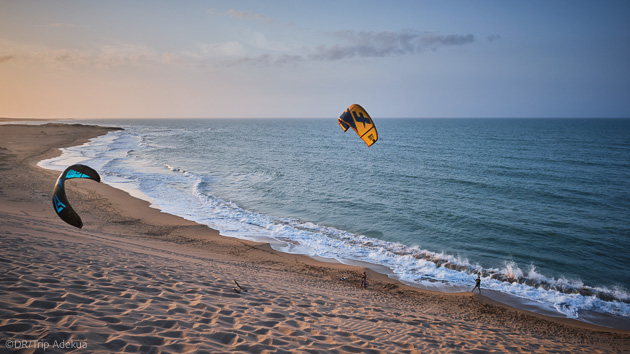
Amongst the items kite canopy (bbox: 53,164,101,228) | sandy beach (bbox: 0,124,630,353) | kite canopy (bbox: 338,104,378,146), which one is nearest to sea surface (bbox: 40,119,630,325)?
sandy beach (bbox: 0,124,630,353)

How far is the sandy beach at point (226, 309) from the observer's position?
5.16 metres

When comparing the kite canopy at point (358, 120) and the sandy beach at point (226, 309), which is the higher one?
the kite canopy at point (358, 120)

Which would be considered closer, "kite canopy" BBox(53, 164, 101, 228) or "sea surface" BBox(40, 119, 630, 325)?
"kite canopy" BBox(53, 164, 101, 228)

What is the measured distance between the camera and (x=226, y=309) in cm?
687

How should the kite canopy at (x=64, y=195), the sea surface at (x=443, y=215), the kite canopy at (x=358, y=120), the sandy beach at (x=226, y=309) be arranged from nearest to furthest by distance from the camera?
the sandy beach at (x=226, y=309)
the kite canopy at (x=64, y=195)
the kite canopy at (x=358, y=120)
the sea surface at (x=443, y=215)

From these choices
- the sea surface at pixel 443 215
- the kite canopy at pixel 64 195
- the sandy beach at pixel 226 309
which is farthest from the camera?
the sea surface at pixel 443 215

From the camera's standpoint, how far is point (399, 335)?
719cm

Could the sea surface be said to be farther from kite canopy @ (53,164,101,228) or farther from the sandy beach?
kite canopy @ (53,164,101,228)

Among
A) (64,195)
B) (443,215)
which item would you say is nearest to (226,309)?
(64,195)

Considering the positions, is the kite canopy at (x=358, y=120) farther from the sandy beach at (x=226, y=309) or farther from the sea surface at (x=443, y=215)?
the sea surface at (x=443, y=215)

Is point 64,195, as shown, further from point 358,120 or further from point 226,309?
point 358,120

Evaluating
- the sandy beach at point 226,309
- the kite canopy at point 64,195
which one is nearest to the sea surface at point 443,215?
the sandy beach at point 226,309

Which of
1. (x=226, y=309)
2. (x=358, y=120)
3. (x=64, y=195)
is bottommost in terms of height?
(x=226, y=309)

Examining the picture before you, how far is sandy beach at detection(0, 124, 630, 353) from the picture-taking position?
516 cm
